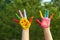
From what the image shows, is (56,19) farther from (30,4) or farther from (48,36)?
(48,36)

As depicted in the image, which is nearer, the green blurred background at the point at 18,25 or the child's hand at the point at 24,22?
the child's hand at the point at 24,22

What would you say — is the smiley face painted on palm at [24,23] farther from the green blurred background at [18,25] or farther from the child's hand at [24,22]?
the green blurred background at [18,25]

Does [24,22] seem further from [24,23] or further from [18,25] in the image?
[18,25]

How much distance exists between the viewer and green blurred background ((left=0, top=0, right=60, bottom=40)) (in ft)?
19.1

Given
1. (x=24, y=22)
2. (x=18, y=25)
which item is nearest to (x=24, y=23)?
(x=24, y=22)

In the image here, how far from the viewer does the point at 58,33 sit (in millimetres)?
5867

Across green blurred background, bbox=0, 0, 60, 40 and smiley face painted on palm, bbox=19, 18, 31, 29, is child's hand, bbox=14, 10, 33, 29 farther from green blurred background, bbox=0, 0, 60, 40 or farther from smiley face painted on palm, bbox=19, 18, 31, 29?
green blurred background, bbox=0, 0, 60, 40

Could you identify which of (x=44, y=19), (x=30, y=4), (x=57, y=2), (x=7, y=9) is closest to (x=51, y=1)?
(x=57, y=2)

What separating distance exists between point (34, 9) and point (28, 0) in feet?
1.09

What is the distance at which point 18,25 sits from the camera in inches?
234

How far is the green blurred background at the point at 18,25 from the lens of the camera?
5812 millimetres

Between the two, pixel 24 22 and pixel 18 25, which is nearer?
pixel 24 22

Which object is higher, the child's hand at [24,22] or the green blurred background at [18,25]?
the green blurred background at [18,25]

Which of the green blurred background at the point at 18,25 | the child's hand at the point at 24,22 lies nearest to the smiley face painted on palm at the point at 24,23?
the child's hand at the point at 24,22
